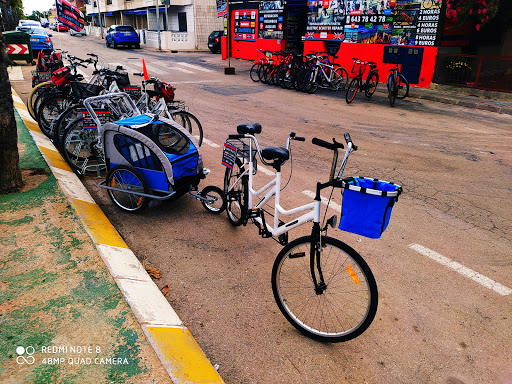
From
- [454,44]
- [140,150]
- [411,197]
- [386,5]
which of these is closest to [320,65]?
[386,5]

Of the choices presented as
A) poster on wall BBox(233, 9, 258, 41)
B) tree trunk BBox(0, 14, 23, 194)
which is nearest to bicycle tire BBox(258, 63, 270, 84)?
poster on wall BBox(233, 9, 258, 41)

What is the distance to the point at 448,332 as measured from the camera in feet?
10.4

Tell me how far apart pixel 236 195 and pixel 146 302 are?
1.70 m

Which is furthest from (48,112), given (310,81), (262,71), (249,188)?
(262,71)

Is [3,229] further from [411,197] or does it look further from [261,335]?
[411,197]

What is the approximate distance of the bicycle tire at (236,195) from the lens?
4.28 metres

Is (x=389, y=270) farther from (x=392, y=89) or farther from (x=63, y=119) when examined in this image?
(x=392, y=89)

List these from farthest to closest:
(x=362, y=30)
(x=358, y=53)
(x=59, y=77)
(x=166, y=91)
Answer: (x=358, y=53) → (x=362, y=30) → (x=59, y=77) → (x=166, y=91)

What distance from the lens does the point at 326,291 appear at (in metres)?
3.36

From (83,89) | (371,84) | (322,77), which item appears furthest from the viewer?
(322,77)

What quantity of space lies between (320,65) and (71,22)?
28.5 ft

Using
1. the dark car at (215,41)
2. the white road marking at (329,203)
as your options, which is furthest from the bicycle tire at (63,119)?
the dark car at (215,41)

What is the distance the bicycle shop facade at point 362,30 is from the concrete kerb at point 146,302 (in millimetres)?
13094

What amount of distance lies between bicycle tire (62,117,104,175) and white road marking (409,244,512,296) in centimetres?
476
